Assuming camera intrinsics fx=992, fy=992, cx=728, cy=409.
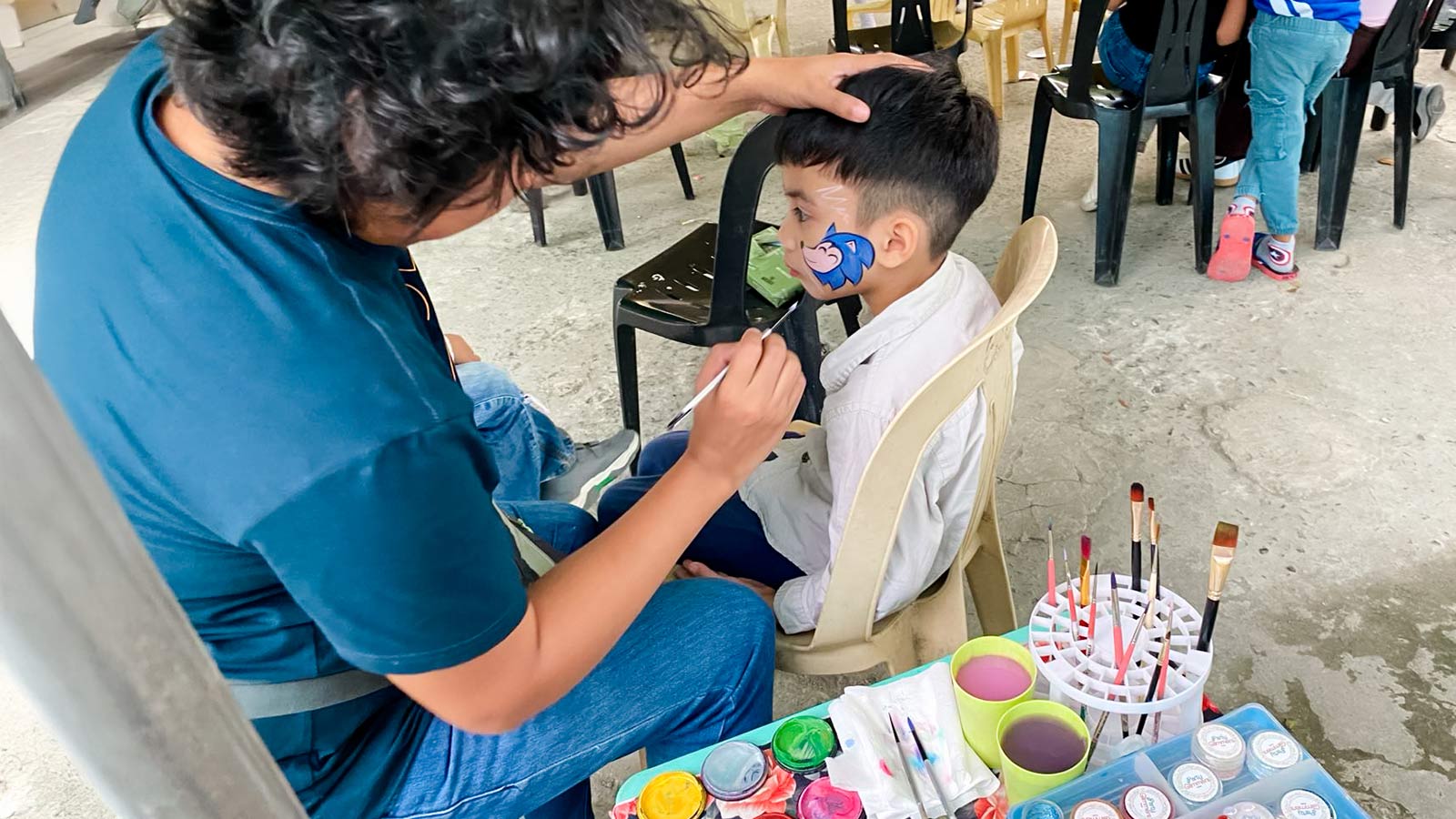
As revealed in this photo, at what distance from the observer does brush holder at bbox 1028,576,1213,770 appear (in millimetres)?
861

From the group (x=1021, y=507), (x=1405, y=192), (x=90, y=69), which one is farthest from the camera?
(x=90, y=69)

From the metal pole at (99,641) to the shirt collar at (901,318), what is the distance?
103cm

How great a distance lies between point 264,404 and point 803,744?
0.59 metres

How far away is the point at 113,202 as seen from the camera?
2.63 ft

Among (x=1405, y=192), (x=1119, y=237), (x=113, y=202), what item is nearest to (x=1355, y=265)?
(x=1405, y=192)

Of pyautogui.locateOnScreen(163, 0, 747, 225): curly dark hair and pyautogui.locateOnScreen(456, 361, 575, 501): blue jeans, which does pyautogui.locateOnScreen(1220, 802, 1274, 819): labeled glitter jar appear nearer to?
pyautogui.locateOnScreen(163, 0, 747, 225): curly dark hair

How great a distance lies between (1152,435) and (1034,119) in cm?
117

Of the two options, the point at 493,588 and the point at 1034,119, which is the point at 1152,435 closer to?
the point at 1034,119

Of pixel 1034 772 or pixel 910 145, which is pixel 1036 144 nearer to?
pixel 910 145

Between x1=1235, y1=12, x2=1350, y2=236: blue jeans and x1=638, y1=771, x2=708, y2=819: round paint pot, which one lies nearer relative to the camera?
x1=638, y1=771, x2=708, y2=819: round paint pot

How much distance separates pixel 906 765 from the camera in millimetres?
940

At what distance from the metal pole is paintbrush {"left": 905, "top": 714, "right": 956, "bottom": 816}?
66 cm

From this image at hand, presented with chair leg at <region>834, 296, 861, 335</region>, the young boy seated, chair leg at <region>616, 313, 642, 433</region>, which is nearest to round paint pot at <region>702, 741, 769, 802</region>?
the young boy seated

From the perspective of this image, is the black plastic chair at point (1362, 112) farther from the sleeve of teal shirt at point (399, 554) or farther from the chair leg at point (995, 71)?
the sleeve of teal shirt at point (399, 554)
